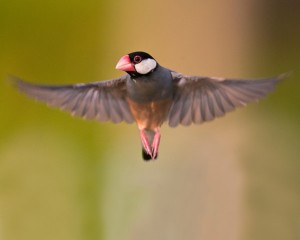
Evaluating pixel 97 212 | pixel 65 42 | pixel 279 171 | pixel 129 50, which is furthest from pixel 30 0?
pixel 279 171

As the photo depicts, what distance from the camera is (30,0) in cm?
153

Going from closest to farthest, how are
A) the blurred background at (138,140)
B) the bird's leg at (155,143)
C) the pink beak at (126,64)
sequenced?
the pink beak at (126,64) → the bird's leg at (155,143) → the blurred background at (138,140)

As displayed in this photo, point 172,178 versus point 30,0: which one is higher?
point 30,0

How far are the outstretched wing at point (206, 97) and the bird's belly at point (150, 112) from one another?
0.09 feet

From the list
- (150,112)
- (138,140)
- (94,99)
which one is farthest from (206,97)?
(138,140)

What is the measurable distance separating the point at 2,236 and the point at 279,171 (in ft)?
2.76

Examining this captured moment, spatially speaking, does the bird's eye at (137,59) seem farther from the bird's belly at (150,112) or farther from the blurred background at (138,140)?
the blurred background at (138,140)

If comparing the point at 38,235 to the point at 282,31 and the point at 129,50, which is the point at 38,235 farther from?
the point at 282,31

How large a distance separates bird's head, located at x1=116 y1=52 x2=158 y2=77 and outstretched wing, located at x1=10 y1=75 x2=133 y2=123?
0.09 meters

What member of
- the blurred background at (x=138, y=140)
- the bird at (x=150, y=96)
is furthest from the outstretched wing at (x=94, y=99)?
the blurred background at (x=138, y=140)

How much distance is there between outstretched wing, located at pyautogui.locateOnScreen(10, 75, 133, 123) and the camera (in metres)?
0.99

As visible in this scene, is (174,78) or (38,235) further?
(38,235)

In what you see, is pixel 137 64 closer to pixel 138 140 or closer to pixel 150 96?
pixel 150 96

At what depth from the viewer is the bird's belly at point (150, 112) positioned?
1034mm
